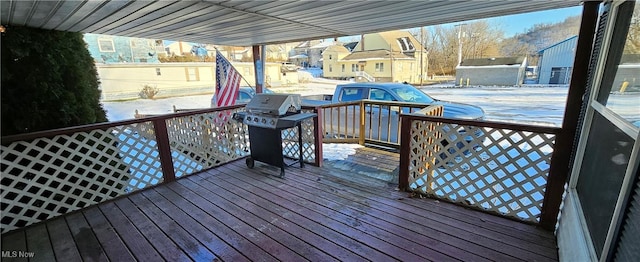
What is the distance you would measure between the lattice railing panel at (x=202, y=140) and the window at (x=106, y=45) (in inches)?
863

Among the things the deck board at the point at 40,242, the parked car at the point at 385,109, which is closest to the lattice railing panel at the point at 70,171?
the deck board at the point at 40,242

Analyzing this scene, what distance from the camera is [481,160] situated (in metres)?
2.45

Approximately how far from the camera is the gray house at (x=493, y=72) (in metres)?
18.7

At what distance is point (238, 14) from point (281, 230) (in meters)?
2.01

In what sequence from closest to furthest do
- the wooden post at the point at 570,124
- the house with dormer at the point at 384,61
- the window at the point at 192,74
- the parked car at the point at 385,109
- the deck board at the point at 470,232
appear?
1. the wooden post at the point at 570,124
2. the deck board at the point at 470,232
3. the parked car at the point at 385,109
4. the window at the point at 192,74
5. the house with dormer at the point at 384,61

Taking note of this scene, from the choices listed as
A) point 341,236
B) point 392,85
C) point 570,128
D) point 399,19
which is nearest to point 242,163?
point 341,236

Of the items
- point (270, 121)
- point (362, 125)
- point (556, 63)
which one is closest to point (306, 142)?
point (270, 121)

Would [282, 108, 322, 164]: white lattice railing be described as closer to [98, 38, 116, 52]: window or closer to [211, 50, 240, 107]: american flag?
[211, 50, 240, 107]: american flag

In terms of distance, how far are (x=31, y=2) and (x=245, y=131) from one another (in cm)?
262

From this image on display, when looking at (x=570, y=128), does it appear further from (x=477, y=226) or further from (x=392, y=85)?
(x=392, y=85)

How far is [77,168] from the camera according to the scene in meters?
2.60

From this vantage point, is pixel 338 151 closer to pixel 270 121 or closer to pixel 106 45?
pixel 270 121

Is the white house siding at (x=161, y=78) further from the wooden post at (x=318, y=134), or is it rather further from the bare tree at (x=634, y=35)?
the bare tree at (x=634, y=35)

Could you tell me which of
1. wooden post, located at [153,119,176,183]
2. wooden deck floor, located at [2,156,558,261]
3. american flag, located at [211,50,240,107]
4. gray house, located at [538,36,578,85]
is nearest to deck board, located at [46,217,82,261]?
wooden deck floor, located at [2,156,558,261]
